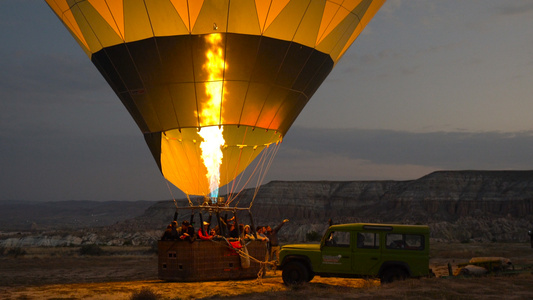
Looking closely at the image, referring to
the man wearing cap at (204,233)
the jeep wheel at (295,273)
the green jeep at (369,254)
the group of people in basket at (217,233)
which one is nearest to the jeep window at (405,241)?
the green jeep at (369,254)

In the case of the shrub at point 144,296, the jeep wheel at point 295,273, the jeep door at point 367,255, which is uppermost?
the jeep door at point 367,255

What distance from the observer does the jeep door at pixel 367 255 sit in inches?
513

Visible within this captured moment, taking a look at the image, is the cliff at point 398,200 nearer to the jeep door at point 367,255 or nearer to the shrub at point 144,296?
the jeep door at point 367,255

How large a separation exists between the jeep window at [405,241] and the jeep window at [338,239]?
38.0 inches

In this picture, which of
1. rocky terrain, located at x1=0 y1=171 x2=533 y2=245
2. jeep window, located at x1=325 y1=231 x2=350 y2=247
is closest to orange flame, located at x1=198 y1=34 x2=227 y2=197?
jeep window, located at x1=325 y1=231 x2=350 y2=247

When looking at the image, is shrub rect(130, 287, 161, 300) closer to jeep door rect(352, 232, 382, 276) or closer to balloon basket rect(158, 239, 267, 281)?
balloon basket rect(158, 239, 267, 281)

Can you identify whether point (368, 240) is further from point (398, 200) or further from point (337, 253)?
point (398, 200)

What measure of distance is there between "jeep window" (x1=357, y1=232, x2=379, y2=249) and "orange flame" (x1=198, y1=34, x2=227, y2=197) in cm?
487

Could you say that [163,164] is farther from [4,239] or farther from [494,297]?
[4,239]

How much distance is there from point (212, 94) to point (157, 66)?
1.68 m

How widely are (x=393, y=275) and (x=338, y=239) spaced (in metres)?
1.48

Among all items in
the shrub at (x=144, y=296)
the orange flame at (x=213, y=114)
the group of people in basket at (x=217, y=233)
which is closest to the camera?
the shrub at (x=144, y=296)

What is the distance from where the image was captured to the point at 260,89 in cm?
1614

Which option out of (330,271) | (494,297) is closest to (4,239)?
(330,271)
